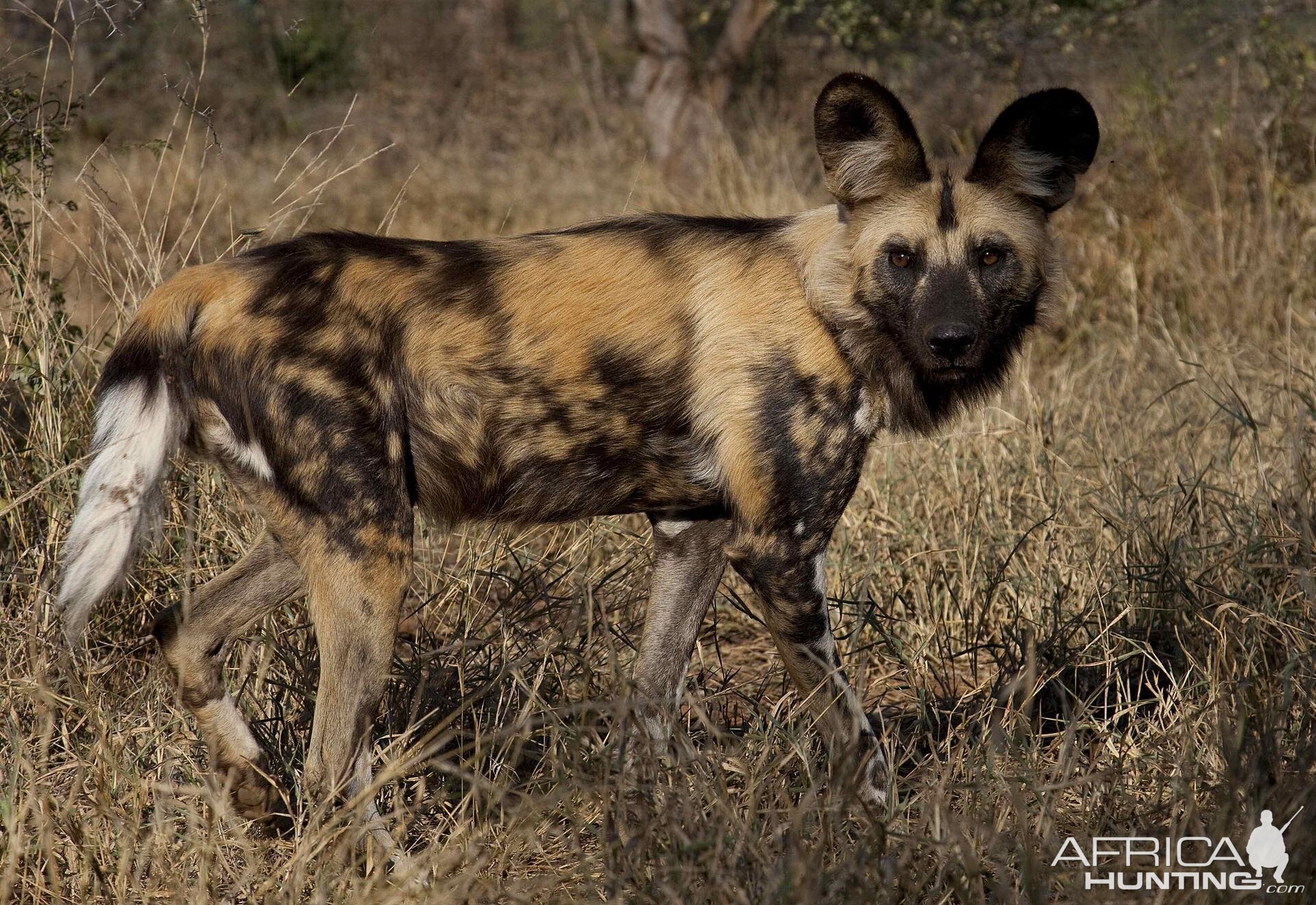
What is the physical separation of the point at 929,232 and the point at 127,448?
1540 millimetres

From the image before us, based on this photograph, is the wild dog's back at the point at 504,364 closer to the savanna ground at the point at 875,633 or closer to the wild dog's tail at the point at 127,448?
the wild dog's tail at the point at 127,448

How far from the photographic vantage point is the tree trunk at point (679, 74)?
9.16 metres

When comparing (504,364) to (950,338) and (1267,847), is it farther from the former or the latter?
(1267,847)

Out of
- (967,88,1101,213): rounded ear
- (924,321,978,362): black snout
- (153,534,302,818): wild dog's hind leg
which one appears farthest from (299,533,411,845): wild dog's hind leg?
(967,88,1101,213): rounded ear

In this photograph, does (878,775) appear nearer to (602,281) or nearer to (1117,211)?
(602,281)

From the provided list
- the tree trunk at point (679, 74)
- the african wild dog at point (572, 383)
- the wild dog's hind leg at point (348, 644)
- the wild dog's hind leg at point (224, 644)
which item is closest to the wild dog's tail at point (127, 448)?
the african wild dog at point (572, 383)

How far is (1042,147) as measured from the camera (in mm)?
2689

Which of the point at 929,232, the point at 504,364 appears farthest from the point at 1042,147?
the point at 504,364

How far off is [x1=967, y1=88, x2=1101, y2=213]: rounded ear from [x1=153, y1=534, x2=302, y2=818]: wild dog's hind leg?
5.24 ft

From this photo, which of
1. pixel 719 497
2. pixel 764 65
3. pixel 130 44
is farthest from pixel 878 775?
pixel 130 44

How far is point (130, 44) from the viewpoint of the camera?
36.4ft

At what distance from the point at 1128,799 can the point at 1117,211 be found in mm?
4034

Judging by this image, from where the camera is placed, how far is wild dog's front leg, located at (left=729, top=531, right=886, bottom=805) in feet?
8.33

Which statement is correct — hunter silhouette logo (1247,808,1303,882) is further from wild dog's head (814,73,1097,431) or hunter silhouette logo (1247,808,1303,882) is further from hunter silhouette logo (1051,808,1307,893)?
wild dog's head (814,73,1097,431)
